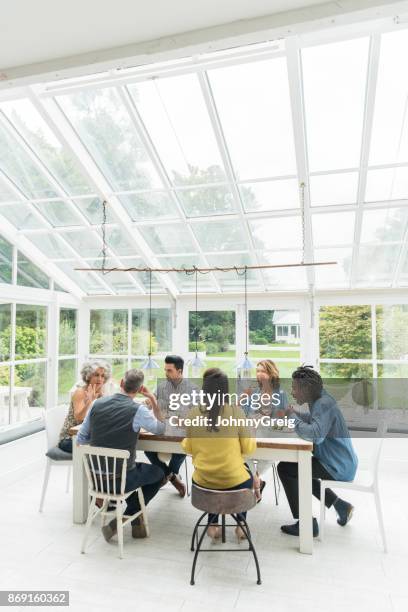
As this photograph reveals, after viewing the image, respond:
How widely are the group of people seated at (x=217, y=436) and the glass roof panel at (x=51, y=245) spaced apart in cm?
218

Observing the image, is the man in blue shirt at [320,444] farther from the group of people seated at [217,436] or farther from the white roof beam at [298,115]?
the white roof beam at [298,115]

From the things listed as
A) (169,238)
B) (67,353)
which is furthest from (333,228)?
(67,353)

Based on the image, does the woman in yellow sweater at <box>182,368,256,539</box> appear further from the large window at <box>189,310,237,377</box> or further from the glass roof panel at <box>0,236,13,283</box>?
the glass roof panel at <box>0,236,13,283</box>

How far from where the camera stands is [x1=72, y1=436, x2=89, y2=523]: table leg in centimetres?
332

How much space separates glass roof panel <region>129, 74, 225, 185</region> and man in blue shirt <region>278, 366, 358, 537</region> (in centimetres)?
202

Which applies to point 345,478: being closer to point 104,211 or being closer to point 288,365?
point 288,365

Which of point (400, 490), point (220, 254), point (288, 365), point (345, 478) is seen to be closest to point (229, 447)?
point (345, 478)

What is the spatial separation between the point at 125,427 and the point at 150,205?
233 centimetres

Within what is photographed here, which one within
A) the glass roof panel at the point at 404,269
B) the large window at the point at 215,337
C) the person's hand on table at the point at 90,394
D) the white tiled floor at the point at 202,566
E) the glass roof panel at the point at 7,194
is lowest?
the white tiled floor at the point at 202,566

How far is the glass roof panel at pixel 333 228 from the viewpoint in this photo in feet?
13.5

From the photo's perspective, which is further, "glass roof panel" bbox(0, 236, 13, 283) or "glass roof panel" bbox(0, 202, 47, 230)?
"glass roof panel" bbox(0, 236, 13, 283)

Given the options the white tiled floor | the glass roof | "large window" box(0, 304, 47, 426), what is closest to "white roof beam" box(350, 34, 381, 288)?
the glass roof

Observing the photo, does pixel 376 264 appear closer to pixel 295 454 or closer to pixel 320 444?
pixel 320 444

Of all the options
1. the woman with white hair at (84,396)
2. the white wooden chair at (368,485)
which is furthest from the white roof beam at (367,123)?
the woman with white hair at (84,396)
